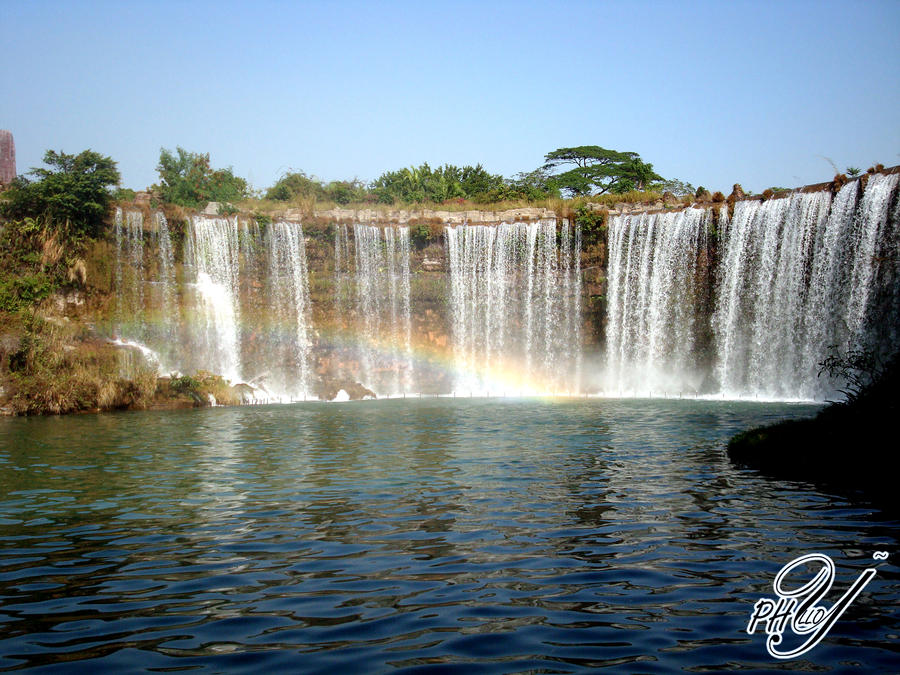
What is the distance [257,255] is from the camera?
37344 mm

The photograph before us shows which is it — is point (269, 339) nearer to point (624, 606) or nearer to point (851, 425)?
point (851, 425)

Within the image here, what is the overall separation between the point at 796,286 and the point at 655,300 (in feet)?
22.9

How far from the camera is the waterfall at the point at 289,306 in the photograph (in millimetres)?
37062

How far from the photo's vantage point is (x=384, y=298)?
38.9m

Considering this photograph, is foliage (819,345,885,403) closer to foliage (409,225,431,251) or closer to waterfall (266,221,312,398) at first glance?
foliage (409,225,431,251)

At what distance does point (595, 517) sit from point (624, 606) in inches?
118

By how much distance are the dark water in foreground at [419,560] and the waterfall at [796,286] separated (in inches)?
601

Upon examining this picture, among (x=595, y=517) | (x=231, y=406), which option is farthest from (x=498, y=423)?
(x=231, y=406)

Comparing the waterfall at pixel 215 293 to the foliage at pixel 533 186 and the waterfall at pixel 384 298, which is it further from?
the foliage at pixel 533 186

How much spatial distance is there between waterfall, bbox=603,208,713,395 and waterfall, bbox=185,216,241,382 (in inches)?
725

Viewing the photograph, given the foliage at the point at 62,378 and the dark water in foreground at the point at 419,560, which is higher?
the foliage at the point at 62,378

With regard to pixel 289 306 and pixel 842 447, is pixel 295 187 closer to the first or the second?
pixel 289 306
